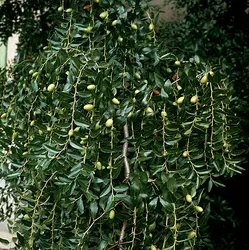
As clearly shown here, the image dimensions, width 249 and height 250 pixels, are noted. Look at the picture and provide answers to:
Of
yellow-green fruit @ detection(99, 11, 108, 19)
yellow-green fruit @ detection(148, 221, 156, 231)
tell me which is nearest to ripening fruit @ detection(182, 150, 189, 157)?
yellow-green fruit @ detection(148, 221, 156, 231)

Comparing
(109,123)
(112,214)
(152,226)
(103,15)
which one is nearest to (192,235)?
(152,226)

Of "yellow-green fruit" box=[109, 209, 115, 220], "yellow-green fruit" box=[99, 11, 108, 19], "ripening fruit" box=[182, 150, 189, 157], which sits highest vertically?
"yellow-green fruit" box=[99, 11, 108, 19]

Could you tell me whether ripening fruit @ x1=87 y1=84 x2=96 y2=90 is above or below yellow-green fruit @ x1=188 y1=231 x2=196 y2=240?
above

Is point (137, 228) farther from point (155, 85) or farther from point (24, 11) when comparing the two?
point (24, 11)

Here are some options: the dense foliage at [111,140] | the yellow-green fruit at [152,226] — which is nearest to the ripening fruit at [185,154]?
the dense foliage at [111,140]

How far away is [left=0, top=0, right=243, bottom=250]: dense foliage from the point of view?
2.79ft

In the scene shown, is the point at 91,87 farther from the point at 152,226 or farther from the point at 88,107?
the point at 152,226

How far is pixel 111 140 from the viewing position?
86cm

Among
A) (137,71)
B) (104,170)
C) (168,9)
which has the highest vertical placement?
(137,71)

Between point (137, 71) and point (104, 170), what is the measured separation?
11.5 inches

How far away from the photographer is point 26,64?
3.86ft

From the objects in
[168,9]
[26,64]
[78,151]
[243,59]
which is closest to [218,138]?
[78,151]

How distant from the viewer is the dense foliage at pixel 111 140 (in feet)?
2.79

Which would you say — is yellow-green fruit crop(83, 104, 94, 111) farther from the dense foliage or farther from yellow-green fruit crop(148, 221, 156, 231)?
yellow-green fruit crop(148, 221, 156, 231)
